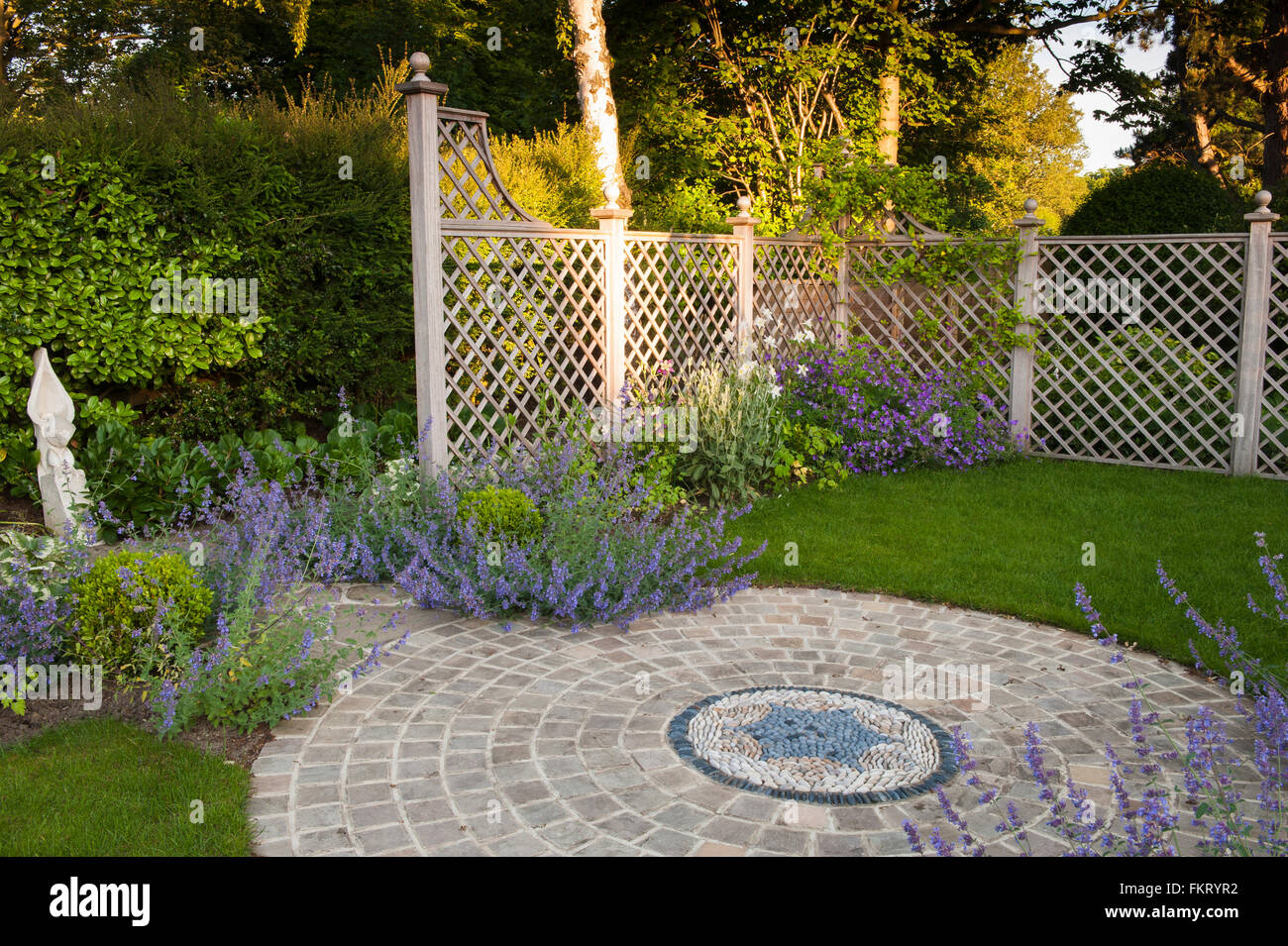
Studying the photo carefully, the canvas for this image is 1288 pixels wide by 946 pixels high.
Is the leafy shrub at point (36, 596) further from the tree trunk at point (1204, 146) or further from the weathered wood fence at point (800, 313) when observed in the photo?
the tree trunk at point (1204, 146)

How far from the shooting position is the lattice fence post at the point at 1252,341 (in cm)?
739

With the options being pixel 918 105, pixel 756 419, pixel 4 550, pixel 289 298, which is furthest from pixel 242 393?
pixel 918 105

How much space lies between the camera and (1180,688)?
385 centimetres

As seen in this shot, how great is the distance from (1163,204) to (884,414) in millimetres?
4336

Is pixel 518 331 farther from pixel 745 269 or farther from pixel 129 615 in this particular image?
pixel 129 615

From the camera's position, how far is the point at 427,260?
5488 millimetres

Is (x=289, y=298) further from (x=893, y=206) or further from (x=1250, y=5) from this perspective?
(x=1250, y=5)

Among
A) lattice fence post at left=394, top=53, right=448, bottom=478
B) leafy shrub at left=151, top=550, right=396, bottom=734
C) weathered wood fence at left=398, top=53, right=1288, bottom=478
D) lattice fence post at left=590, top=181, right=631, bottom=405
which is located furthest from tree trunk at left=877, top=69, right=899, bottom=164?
leafy shrub at left=151, top=550, right=396, bottom=734

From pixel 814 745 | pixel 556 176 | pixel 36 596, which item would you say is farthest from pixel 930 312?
pixel 36 596

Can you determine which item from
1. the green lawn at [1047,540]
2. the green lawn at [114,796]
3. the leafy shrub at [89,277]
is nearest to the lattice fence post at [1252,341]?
the green lawn at [1047,540]

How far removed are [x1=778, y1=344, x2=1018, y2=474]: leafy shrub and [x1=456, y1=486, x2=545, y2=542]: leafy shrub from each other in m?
3.06

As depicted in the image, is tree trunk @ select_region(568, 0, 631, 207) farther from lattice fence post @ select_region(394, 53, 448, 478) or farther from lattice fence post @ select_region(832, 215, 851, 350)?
lattice fence post @ select_region(394, 53, 448, 478)

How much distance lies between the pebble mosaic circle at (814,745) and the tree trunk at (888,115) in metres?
10.9

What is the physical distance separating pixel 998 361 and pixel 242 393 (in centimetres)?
607
